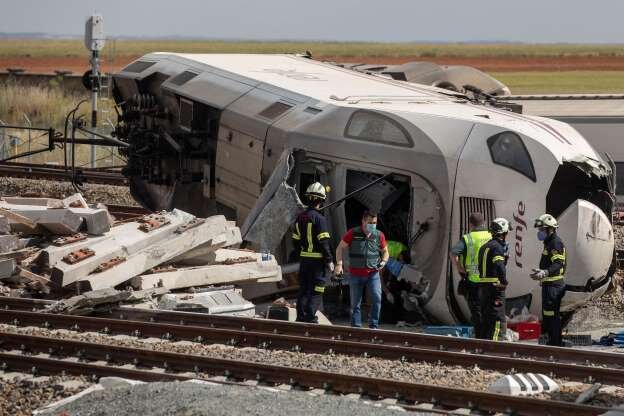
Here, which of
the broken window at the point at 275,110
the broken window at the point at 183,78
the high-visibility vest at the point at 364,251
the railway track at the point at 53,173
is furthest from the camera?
the railway track at the point at 53,173

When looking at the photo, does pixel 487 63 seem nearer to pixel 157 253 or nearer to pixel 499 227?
pixel 157 253

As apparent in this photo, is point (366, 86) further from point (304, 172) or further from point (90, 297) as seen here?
point (90, 297)

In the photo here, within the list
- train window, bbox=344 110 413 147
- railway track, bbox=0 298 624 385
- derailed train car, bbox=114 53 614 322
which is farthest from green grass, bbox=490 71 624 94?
railway track, bbox=0 298 624 385

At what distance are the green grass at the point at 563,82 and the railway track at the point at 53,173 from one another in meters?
34.5

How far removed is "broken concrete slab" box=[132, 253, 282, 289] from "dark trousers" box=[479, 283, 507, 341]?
12.3 feet

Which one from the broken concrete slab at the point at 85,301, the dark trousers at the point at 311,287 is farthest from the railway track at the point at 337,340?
the dark trousers at the point at 311,287

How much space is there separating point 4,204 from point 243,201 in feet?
11.6

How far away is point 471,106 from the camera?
17.4 metres

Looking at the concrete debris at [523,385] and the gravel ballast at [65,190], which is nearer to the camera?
the concrete debris at [523,385]

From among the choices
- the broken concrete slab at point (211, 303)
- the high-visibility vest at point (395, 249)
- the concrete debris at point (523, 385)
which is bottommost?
the broken concrete slab at point (211, 303)

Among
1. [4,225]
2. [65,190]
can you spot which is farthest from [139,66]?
[4,225]

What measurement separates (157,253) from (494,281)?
463cm

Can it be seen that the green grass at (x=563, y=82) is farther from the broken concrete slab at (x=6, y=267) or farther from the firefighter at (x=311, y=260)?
the broken concrete slab at (x=6, y=267)

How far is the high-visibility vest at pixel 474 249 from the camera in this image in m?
14.5
